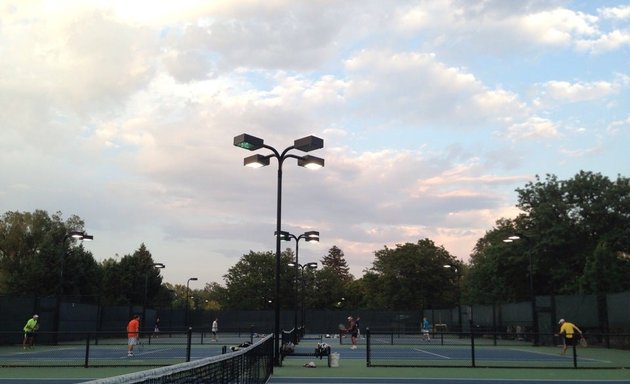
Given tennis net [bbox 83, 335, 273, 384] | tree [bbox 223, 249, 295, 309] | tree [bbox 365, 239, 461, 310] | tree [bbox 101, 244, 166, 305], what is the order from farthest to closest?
1. tree [bbox 223, 249, 295, 309]
2. tree [bbox 365, 239, 461, 310]
3. tree [bbox 101, 244, 166, 305]
4. tennis net [bbox 83, 335, 273, 384]

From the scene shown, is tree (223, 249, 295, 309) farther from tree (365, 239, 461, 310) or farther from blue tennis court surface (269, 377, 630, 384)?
blue tennis court surface (269, 377, 630, 384)

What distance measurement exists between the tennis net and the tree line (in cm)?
2331

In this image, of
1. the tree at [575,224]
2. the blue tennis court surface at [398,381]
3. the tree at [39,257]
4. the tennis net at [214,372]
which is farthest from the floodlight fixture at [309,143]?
the tree at [39,257]

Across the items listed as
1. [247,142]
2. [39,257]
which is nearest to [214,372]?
[247,142]

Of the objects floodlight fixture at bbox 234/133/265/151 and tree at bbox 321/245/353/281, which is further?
tree at bbox 321/245/353/281

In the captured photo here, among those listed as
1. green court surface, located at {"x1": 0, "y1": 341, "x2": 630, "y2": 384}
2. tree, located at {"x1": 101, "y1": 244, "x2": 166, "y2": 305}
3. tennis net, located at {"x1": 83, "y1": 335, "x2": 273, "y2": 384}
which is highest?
tree, located at {"x1": 101, "y1": 244, "x2": 166, "y2": 305}

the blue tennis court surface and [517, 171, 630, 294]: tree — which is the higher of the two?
[517, 171, 630, 294]: tree

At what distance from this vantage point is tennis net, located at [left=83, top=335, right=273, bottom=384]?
188 inches

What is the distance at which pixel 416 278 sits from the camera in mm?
89312

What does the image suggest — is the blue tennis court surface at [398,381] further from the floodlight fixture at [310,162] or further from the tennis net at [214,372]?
the floodlight fixture at [310,162]

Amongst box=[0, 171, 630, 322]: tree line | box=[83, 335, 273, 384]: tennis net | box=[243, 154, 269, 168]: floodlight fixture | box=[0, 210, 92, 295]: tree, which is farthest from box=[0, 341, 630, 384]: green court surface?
box=[0, 210, 92, 295]: tree

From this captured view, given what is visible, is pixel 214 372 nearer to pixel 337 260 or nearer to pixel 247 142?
pixel 247 142

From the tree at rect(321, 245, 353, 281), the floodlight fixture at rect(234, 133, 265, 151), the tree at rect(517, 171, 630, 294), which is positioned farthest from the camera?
the tree at rect(321, 245, 353, 281)

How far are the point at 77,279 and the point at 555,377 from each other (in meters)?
62.0
